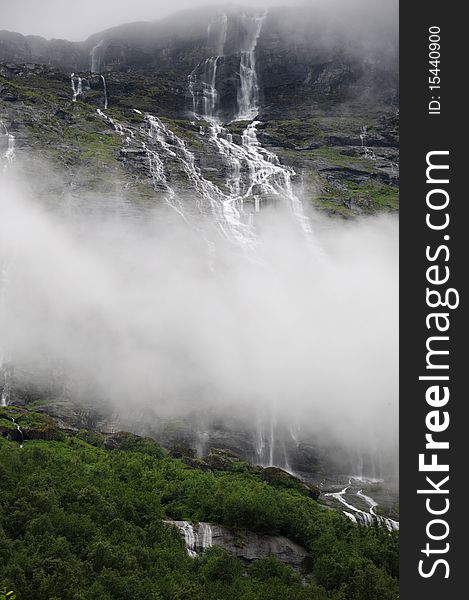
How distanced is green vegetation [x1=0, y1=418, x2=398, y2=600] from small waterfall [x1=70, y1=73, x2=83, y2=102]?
117366mm

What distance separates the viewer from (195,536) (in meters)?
36.6

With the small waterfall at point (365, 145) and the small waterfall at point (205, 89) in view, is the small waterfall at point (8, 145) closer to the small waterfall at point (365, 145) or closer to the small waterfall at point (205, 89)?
the small waterfall at point (205, 89)

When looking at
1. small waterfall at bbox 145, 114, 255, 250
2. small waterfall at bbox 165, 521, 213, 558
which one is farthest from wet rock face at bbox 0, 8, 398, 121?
small waterfall at bbox 165, 521, 213, 558

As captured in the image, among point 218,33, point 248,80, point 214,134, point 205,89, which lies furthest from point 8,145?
point 218,33

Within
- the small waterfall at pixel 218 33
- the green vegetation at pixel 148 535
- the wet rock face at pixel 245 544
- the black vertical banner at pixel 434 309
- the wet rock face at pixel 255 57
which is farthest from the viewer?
the small waterfall at pixel 218 33

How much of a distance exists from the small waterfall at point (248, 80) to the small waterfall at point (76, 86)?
38652mm

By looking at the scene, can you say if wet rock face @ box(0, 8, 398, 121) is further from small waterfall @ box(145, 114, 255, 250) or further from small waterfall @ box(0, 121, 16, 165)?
small waterfall @ box(0, 121, 16, 165)

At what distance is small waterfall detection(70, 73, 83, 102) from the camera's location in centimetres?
14373

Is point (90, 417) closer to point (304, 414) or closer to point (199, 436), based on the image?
point (199, 436)

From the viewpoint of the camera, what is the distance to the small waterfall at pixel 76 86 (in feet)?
472

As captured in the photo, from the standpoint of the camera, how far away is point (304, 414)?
6291 centimetres

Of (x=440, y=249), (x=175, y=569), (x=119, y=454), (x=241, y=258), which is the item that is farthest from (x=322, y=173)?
(x=440, y=249)

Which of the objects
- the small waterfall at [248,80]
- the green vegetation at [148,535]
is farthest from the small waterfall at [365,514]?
the small waterfall at [248,80]

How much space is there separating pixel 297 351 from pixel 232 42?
428 feet
